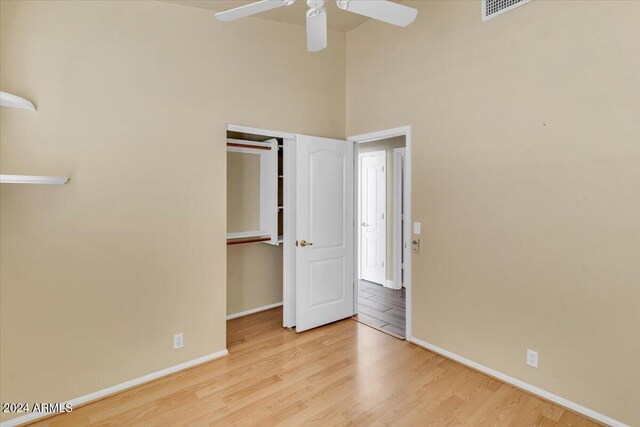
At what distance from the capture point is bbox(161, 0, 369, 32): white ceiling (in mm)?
2650

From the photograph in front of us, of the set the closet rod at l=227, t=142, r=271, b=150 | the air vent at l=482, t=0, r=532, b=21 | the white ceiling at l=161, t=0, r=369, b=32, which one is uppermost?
the white ceiling at l=161, t=0, r=369, b=32

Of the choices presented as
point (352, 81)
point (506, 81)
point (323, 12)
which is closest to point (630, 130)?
point (506, 81)

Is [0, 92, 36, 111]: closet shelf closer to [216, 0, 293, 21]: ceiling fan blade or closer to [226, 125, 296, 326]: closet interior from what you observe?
[216, 0, 293, 21]: ceiling fan blade

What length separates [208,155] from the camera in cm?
279

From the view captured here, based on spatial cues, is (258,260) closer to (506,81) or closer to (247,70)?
(247,70)

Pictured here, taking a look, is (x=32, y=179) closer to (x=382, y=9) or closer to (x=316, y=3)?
(x=316, y=3)

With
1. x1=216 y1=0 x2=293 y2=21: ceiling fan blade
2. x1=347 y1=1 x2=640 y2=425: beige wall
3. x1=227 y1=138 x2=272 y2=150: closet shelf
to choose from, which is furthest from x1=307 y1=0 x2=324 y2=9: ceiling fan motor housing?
x1=227 y1=138 x2=272 y2=150: closet shelf

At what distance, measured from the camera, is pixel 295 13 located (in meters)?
3.09

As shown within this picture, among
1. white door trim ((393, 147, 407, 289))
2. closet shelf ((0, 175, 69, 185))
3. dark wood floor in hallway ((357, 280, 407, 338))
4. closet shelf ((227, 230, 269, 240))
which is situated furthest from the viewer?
white door trim ((393, 147, 407, 289))

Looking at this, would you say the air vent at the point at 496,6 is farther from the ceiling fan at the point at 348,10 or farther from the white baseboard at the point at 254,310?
the white baseboard at the point at 254,310

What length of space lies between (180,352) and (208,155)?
1705mm

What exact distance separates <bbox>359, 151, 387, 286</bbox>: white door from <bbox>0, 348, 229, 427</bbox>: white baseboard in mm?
3070

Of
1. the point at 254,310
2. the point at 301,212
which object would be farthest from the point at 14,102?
the point at 254,310

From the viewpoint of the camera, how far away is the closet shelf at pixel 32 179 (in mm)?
1723
